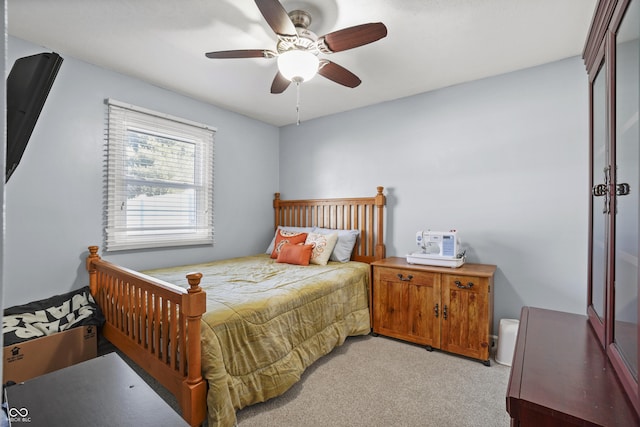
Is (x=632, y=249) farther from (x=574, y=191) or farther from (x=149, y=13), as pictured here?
(x=149, y=13)

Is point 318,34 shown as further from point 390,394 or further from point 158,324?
point 390,394

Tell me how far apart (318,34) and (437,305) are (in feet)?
7.29

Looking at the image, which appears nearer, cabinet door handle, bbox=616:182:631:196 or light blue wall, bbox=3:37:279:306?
cabinet door handle, bbox=616:182:631:196

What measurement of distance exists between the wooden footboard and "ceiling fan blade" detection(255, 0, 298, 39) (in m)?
1.31

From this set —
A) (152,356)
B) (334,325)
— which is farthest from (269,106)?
(152,356)

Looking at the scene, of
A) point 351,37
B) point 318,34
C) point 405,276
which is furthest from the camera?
point 405,276

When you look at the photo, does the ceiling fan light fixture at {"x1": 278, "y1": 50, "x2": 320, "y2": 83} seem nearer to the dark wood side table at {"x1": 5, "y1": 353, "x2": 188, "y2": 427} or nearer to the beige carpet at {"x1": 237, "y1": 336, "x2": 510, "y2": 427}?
the dark wood side table at {"x1": 5, "y1": 353, "x2": 188, "y2": 427}

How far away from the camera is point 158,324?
5.78ft

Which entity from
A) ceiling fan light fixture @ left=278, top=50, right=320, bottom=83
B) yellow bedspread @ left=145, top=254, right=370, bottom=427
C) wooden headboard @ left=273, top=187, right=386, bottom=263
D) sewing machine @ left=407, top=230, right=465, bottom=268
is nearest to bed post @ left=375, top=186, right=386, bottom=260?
wooden headboard @ left=273, top=187, right=386, bottom=263

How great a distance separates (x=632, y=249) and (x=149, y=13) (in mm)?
2568

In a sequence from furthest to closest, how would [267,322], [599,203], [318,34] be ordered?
[318,34] → [267,322] → [599,203]

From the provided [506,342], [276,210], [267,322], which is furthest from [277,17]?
[276,210]

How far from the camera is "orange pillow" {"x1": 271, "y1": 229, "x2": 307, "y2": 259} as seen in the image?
10.8 feet

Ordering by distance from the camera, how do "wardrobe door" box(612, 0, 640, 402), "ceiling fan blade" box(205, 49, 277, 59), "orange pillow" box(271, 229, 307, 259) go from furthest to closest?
"orange pillow" box(271, 229, 307, 259) < "ceiling fan blade" box(205, 49, 277, 59) < "wardrobe door" box(612, 0, 640, 402)
